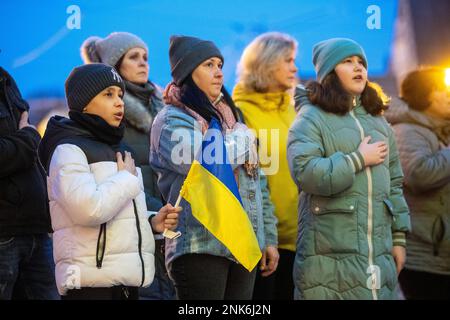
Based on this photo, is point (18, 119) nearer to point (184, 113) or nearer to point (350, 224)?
point (184, 113)

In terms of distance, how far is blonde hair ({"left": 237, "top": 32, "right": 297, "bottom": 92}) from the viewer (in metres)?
6.50

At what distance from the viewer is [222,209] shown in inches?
193

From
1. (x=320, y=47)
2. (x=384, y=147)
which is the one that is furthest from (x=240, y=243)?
(x=320, y=47)

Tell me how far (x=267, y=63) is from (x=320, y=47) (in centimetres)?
67

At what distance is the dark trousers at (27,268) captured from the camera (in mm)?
5289

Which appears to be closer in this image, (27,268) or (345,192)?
(345,192)

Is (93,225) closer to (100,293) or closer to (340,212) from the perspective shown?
(100,293)

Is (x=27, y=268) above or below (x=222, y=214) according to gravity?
below

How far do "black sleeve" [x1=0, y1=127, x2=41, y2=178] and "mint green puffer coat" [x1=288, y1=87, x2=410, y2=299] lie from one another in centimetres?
152

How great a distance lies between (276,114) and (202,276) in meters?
1.86

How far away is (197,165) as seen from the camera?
4.79m

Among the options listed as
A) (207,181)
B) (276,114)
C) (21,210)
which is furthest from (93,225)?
(276,114)

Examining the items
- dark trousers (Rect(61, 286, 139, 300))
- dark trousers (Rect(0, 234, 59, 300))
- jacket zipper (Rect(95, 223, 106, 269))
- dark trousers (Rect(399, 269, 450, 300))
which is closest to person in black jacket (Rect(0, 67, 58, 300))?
dark trousers (Rect(0, 234, 59, 300))

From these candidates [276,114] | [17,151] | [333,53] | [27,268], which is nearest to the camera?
[17,151]
